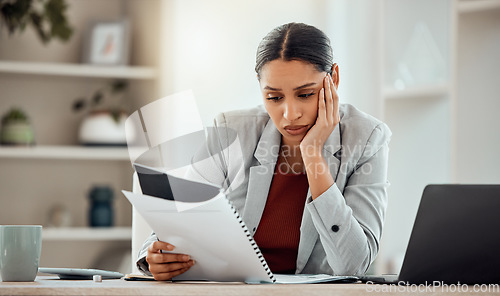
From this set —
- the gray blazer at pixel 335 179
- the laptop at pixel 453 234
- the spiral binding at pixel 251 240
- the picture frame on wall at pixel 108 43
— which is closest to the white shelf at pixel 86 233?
the picture frame on wall at pixel 108 43

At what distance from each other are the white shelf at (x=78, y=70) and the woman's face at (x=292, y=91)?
74.5 inches

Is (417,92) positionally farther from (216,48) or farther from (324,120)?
(324,120)

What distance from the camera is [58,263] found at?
3.46 metres

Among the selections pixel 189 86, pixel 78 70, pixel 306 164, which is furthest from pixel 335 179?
pixel 78 70

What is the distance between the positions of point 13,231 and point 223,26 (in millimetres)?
2226

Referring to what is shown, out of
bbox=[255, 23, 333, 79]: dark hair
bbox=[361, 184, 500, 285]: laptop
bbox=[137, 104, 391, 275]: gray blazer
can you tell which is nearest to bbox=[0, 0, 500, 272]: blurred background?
bbox=[137, 104, 391, 275]: gray blazer

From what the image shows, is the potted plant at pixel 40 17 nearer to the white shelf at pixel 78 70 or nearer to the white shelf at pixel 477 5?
the white shelf at pixel 78 70

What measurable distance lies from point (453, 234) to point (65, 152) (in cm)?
256

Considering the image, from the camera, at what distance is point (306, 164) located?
1.53 metres

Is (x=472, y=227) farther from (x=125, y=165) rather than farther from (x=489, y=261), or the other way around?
(x=125, y=165)

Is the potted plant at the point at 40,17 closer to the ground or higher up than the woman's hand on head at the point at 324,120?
higher up

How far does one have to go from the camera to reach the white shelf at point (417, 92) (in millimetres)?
2736

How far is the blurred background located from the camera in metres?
2.74

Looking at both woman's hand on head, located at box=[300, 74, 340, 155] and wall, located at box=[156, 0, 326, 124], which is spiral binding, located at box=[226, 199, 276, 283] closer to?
woman's hand on head, located at box=[300, 74, 340, 155]
